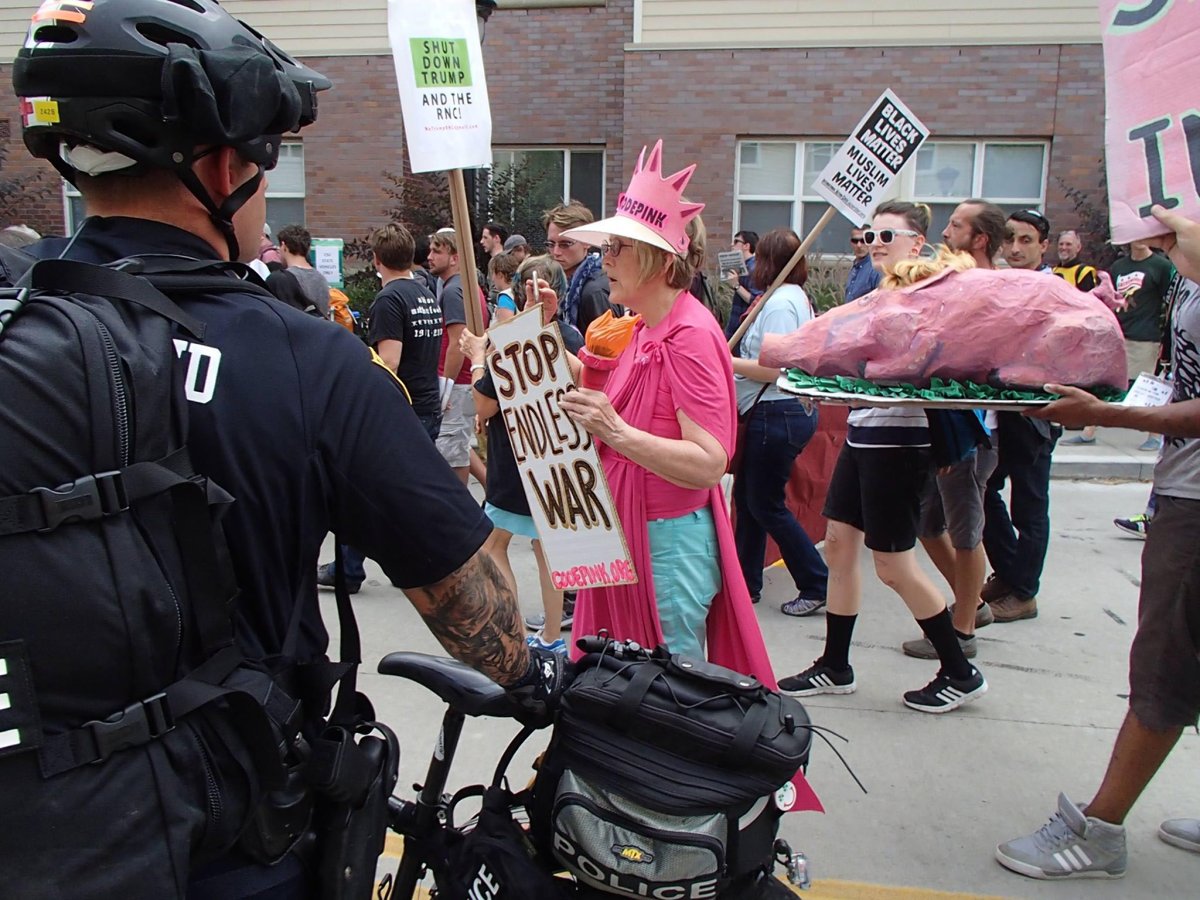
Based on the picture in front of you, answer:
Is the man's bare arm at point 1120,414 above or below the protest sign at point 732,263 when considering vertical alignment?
below

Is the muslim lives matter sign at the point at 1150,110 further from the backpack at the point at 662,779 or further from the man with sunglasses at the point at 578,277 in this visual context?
the man with sunglasses at the point at 578,277

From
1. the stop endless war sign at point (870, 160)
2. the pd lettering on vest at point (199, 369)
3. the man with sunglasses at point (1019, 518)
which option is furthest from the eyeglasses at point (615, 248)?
the stop endless war sign at point (870, 160)

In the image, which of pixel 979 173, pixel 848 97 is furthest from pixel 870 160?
pixel 979 173

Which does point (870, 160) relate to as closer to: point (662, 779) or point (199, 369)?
point (662, 779)

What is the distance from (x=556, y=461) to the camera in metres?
3.04

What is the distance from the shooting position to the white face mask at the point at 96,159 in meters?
1.36

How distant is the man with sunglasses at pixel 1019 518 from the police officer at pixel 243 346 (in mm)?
4447

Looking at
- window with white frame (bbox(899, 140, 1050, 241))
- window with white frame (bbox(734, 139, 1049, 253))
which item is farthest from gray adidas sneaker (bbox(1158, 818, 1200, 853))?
window with white frame (bbox(899, 140, 1050, 241))

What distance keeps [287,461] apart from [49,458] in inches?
11.6

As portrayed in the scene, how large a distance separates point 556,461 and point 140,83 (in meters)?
1.87

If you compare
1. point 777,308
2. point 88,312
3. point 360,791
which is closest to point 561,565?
point 360,791

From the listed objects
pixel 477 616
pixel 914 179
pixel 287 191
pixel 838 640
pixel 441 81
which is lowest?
pixel 838 640

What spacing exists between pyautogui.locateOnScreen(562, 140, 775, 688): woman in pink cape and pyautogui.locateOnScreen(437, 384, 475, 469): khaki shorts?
3.49 meters

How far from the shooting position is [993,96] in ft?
45.2
